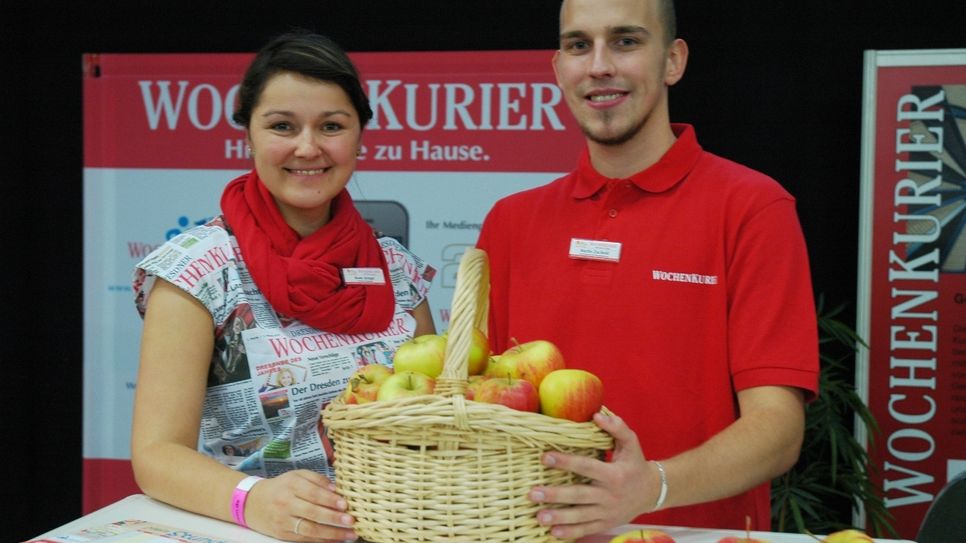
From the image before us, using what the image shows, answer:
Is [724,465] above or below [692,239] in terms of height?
below

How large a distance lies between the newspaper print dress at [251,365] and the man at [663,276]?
45 centimetres

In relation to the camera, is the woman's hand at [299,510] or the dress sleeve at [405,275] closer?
the woman's hand at [299,510]

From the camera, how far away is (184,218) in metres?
3.89

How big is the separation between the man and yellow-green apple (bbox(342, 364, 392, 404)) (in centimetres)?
61

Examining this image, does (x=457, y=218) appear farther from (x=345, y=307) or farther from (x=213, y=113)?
(x=345, y=307)

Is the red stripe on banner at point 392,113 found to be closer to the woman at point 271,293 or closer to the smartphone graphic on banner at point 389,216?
the smartphone graphic on banner at point 389,216

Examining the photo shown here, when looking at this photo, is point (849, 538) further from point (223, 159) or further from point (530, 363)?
point (223, 159)

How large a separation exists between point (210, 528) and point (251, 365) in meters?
0.41

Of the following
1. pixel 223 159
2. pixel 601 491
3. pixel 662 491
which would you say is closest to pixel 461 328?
pixel 601 491

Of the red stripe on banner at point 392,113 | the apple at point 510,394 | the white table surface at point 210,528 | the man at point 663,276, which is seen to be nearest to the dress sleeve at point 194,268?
the white table surface at point 210,528

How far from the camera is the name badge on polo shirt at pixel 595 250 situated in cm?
207

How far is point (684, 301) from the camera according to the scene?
79.9 inches

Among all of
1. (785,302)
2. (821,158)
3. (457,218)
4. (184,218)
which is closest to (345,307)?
(785,302)

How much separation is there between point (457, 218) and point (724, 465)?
83.8 inches
